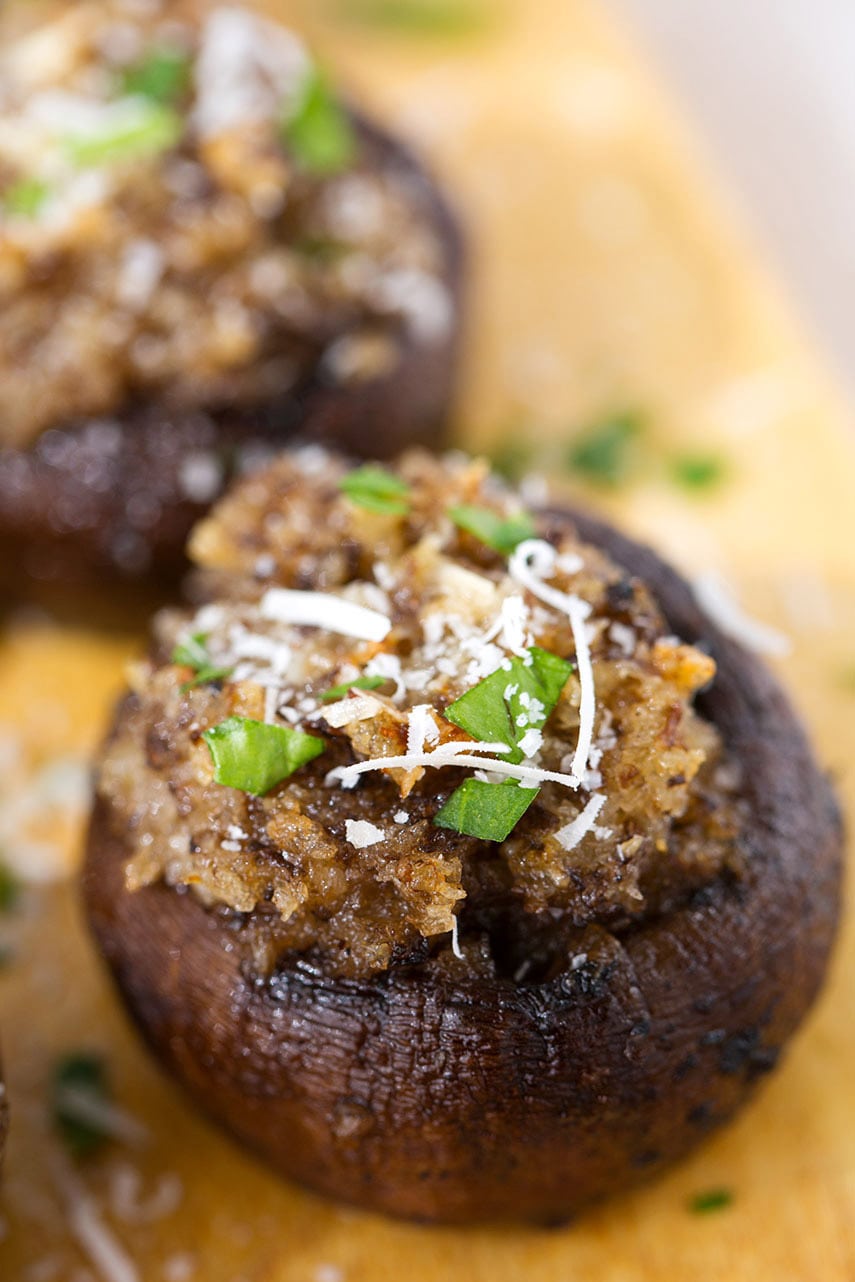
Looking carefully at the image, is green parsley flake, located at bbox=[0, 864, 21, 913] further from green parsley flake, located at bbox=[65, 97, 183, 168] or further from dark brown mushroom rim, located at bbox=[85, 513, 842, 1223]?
green parsley flake, located at bbox=[65, 97, 183, 168]

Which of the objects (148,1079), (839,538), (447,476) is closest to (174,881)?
(148,1079)

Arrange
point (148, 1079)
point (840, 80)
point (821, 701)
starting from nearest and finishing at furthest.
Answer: point (148, 1079)
point (821, 701)
point (840, 80)

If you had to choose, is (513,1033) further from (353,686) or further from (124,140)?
(124,140)

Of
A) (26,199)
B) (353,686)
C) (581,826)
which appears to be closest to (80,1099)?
(353,686)

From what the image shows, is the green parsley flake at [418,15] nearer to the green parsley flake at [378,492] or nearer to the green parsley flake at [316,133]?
the green parsley flake at [316,133]

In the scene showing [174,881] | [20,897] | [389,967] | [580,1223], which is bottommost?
[20,897]

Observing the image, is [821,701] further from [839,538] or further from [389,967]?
[389,967]
